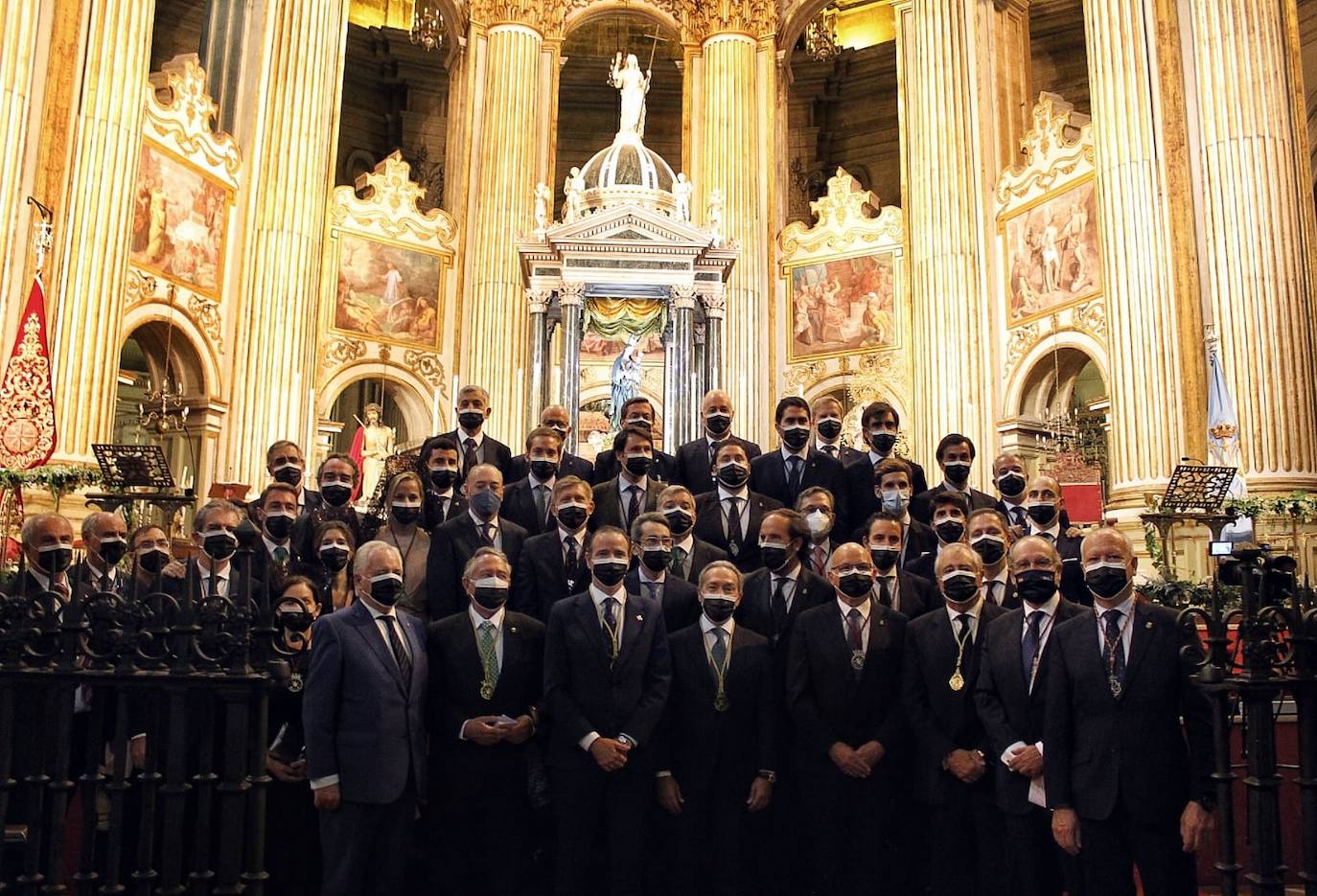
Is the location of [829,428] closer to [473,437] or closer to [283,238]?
[473,437]

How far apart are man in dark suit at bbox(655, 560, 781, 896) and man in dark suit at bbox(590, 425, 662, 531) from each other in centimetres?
122

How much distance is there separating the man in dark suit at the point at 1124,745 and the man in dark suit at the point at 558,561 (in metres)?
2.11

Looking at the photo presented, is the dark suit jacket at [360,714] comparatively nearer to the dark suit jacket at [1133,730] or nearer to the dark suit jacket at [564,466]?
the dark suit jacket at [1133,730]

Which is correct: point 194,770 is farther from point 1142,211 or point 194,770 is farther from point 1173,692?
point 1142,211

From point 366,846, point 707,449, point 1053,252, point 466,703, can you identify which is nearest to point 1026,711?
point 466,703

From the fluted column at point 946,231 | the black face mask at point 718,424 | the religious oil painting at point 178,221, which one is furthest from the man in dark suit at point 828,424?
the religious oil painting at point 178,221

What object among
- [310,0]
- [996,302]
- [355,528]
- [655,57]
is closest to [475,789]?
[355,528]

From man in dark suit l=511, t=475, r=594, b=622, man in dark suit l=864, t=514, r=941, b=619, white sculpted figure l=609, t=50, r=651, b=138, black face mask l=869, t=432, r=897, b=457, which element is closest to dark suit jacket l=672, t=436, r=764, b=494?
black face mask l=869, t=432, r=897, b=457

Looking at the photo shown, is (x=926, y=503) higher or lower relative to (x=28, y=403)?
lower

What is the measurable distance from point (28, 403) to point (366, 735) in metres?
7.36

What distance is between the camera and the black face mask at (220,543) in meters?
4.84

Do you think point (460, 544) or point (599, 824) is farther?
point (460, 544)

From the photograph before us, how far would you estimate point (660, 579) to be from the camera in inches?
191

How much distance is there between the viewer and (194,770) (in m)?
4.37
